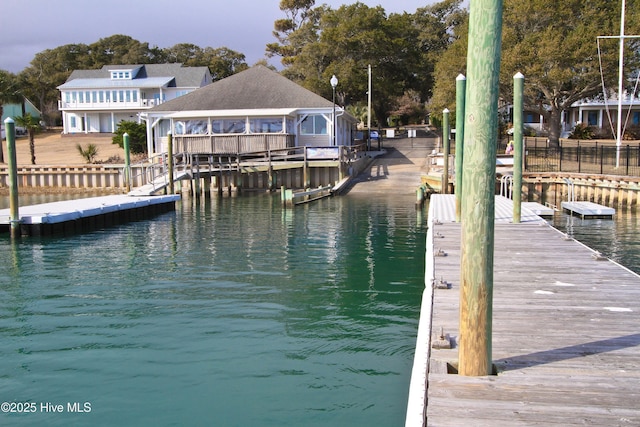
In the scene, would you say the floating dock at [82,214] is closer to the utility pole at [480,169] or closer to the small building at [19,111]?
the utility pole at [480,169]

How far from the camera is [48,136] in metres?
71.2

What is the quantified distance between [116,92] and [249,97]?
3422cm

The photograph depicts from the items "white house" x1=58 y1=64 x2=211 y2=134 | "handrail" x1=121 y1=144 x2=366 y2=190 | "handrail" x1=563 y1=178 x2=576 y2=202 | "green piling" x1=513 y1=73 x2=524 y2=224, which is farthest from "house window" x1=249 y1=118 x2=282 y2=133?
"white house" x1=58 y1=64 x2=211 y2=134

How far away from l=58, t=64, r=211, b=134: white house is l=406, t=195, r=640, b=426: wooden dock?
63401 mm

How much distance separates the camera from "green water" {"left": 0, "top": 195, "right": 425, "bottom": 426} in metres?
7.17

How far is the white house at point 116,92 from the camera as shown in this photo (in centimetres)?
6869

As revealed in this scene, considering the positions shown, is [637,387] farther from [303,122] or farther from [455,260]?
[303,122]

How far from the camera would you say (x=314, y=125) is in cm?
4038

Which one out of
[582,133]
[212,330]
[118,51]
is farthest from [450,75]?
[118,51]

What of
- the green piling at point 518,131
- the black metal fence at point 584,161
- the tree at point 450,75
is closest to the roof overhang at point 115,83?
the tree at point 450,75

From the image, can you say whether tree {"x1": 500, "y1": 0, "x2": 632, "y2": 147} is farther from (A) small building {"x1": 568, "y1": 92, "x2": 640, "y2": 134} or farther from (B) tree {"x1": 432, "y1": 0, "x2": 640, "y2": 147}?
(A) small building {"x1": 568, "y1": 92, "x2": 640, "y2": 134}

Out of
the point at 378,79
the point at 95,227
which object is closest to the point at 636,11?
the point at 378,79

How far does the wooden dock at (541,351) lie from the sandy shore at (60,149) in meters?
41.8

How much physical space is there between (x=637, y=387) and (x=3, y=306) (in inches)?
425
